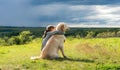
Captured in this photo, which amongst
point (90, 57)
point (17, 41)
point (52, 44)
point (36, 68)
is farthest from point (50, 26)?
point (17, 41)

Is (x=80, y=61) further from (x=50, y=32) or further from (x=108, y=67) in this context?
(x=50, y=32)

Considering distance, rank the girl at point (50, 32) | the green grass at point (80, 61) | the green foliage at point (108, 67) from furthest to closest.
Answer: the girl at point (50, 32) → the green grass at point (80, 61) → the green foliage at point (108, 67)

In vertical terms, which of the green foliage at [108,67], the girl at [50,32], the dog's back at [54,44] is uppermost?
the girl at [50,32]

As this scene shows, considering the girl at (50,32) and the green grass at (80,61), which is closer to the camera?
the green grass at (80,61)

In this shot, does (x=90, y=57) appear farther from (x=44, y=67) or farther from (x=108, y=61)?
(x=44, y=67)

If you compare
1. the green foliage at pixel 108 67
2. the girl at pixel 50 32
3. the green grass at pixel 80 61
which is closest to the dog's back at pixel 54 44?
the girl at pixel 50 32

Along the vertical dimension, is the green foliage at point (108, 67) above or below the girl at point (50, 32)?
below

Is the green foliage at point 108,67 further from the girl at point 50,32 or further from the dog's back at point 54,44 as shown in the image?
the girl at point 50,32

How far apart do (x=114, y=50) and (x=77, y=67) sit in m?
6.15

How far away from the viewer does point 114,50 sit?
22719 mm

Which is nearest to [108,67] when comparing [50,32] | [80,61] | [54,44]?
[80,61]

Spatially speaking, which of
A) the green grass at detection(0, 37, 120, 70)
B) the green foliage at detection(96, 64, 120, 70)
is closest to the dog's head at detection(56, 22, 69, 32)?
the green grass at detection(0, 37, 120, 70)

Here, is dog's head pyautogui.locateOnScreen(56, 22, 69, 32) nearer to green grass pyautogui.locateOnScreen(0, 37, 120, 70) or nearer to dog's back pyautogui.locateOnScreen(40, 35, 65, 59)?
dog's back pyautogui.locateOnScreen(40, 35, 65, 59)

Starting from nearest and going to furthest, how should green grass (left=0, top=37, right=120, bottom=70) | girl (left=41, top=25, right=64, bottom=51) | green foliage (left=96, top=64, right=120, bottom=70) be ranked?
green foliage (left=96, top=64, right=120, bottom=70), green grass (left=0, top=37, right=120, bottom=70), girl (left=41, top=25, right=64, bottom=51)
